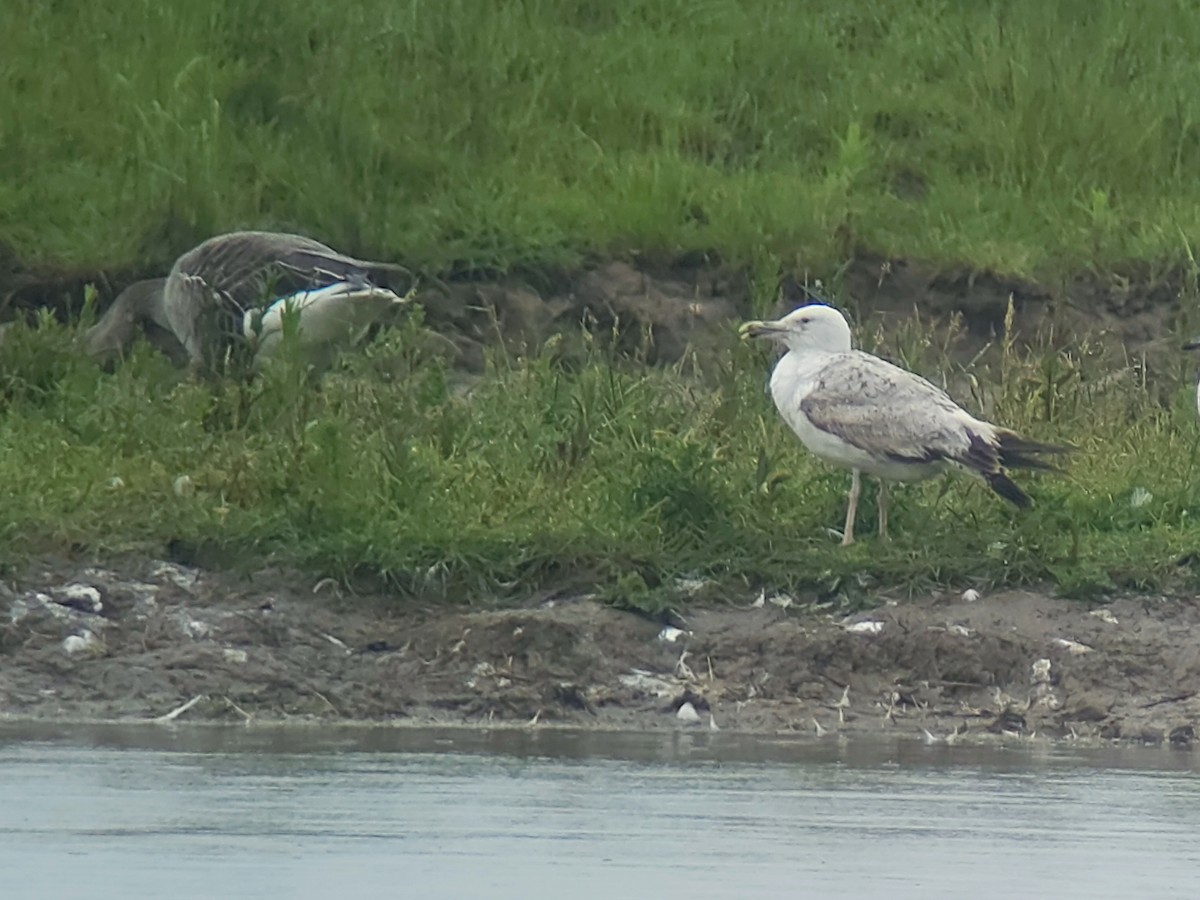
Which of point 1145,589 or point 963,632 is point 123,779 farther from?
point 1145,589

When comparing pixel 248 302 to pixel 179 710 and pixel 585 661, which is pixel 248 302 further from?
pixel 179 710

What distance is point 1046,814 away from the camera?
6.86 m

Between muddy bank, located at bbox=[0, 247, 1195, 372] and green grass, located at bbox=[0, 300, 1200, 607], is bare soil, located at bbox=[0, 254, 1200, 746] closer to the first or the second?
green grass, located at bbox=[0, 300, 1200, 607]

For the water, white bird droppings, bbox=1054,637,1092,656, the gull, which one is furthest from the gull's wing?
the gull

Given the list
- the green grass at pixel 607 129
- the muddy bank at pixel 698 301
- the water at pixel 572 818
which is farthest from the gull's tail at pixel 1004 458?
the green grass at pixel 607 129

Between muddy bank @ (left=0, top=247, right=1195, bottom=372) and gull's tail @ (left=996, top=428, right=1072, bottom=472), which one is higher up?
gull's tail @ (left=996, top=428, right=1072, bottom=472)

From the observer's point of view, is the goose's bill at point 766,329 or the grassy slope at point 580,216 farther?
the goose's bill at point 766,329

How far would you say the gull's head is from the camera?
1063 centimetres

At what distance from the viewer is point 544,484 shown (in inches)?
404

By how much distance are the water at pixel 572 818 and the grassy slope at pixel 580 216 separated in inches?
62.9

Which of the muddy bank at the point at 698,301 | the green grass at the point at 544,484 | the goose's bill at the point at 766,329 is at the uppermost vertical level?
the goose's bill at the point at 766,329

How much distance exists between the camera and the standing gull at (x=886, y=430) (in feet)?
32.2

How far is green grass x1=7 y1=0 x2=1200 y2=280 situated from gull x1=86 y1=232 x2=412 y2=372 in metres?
0.89

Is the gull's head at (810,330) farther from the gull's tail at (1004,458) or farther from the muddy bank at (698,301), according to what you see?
the muddy bank at (698,301)
